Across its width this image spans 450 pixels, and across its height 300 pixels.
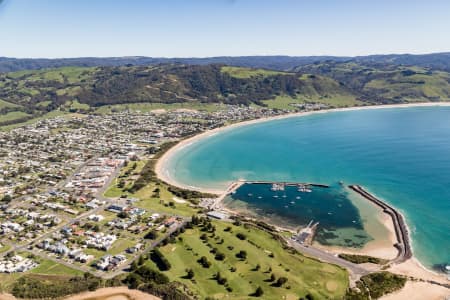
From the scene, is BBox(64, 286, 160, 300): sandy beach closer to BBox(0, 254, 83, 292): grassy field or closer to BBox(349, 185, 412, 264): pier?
BBox(0, 254, 83, 292): grassy field

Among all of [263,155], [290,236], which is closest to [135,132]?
[263,155]

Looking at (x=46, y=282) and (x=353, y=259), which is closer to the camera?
(x=46, y=282)

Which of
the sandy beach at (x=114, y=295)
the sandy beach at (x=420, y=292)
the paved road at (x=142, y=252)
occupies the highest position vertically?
the sandy beach at (x=114, y=295)

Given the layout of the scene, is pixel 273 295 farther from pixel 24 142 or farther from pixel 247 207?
pixel 24 142

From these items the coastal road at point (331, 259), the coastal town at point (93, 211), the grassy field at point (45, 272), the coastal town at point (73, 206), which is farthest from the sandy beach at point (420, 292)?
the grassy field at point (45, 272)

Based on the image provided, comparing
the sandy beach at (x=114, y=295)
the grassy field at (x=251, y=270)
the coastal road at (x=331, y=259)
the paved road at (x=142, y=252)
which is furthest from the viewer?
the coastal road at (x=331, y=259)

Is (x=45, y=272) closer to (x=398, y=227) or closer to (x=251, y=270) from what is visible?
(x=251, y=270)

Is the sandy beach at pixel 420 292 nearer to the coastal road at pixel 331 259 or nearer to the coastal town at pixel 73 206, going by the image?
the coastal road at pixel 331 259
